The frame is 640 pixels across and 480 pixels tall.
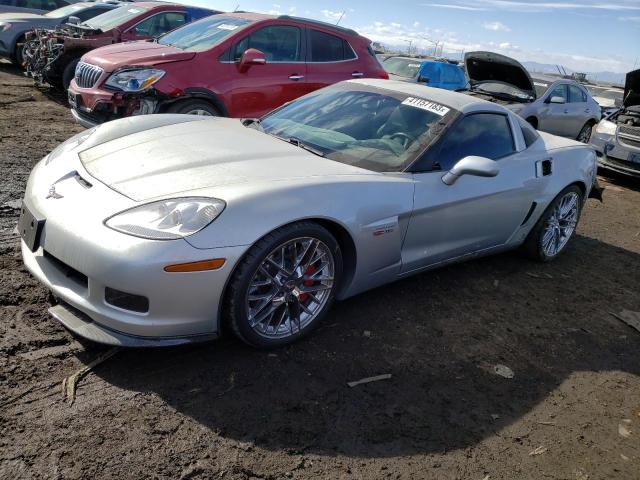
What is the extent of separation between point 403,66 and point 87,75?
27.8ft

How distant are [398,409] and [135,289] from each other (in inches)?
54.1

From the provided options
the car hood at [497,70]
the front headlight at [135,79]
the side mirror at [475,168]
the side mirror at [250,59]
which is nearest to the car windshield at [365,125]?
the side mirror at [475,168]

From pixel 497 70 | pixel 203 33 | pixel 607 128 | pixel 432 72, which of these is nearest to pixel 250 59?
pixel 203 33

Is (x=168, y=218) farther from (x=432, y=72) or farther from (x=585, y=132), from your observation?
(x=585, y=132)

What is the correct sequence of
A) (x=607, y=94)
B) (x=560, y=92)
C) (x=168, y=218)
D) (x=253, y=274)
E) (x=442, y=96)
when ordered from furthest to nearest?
1. (x=607, y=94)
2. (x=560, y=92)
3. (x=442, y=96)
4. (x=253, y=274)
5. (x=168, y=218)

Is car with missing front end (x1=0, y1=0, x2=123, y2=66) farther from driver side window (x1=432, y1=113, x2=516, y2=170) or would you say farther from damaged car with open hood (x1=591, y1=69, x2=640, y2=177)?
damaged car with open hood (x1=591, y1=69, x2=640, y2=177)

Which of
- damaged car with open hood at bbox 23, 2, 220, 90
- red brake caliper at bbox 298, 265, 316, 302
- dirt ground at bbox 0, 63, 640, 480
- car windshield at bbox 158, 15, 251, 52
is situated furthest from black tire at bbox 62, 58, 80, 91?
red brake caliper at bbox 298, 265, 316, 302

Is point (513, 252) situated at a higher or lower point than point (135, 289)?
lower

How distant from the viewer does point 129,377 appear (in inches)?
101

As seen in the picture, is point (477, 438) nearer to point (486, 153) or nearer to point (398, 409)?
point (398, 409)

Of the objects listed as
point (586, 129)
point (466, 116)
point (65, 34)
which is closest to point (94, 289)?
point (466, 116)

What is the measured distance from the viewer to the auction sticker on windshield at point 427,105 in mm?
3789

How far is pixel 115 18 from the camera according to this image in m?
9.34

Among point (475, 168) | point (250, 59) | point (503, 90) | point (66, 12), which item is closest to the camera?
point (475, 168)
